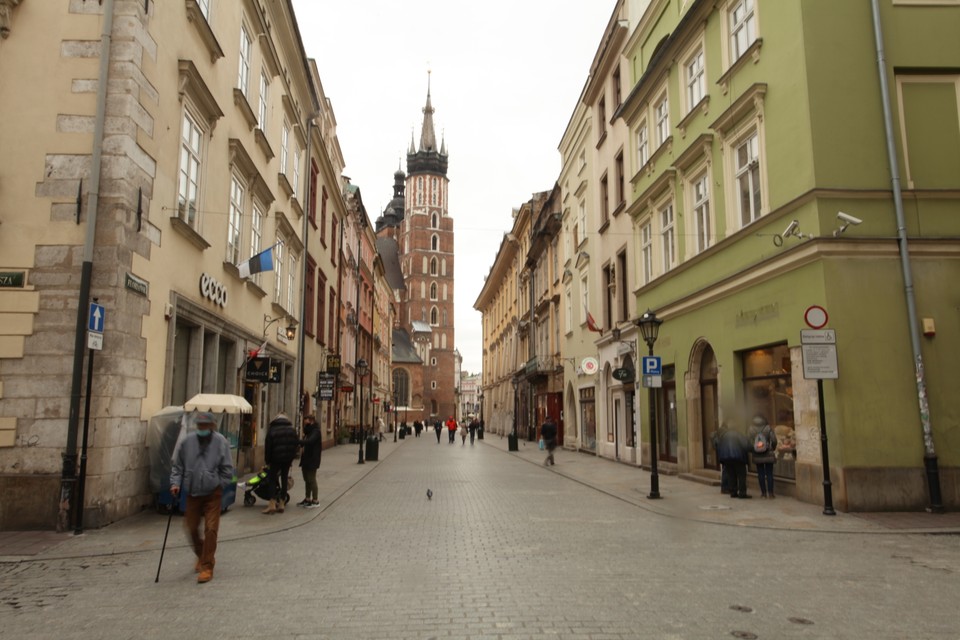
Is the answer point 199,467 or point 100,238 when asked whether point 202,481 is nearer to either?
point 199,467

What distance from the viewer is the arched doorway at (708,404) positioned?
16719mm

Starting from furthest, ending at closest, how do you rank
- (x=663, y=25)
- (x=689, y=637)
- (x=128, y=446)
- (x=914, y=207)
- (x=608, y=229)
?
(x=608, y=229) < (x=663, y=25) < (x=914, y=207) < (x=128, y=446) < (x=689, y=637)

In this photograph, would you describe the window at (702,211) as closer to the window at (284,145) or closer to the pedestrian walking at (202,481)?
the window at (284,145)

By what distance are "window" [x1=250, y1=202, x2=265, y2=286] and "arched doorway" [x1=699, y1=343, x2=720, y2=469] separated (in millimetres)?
11248

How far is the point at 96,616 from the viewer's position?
19.1 feet

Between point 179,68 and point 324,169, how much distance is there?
57.9 ft

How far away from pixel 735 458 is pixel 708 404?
3793mm

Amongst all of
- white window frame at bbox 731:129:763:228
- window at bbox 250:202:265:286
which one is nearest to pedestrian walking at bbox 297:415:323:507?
window at bbox 250:202:265:286

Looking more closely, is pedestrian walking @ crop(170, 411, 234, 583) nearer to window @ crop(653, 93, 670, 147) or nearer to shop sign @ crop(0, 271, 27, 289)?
shop sign @ crop(0, 271, 27, 289)

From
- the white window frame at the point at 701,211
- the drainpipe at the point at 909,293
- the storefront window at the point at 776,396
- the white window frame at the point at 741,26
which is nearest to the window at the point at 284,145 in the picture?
the white window frame at the point at 701,211

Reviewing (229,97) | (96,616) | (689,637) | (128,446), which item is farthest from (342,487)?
(689,637)

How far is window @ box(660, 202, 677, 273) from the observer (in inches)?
746

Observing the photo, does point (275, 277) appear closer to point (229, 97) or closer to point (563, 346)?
point (229, 97)

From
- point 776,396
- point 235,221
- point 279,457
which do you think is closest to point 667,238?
point 776,396
